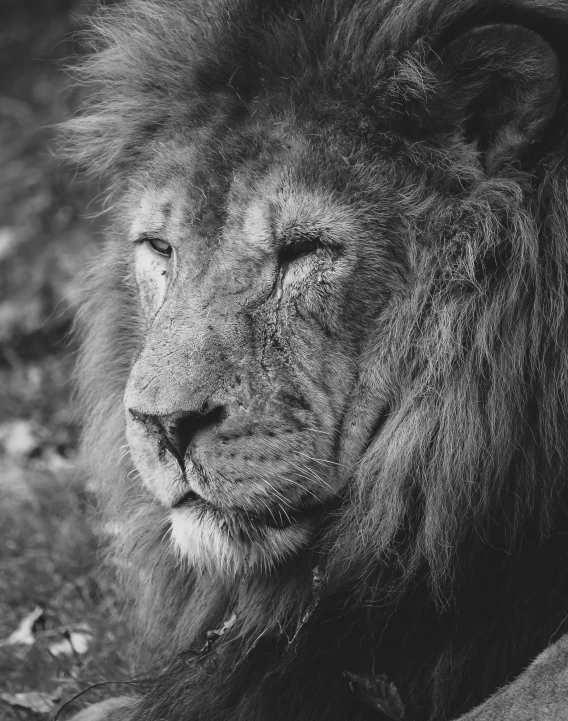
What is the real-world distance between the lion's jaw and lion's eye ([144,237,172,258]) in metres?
0.26

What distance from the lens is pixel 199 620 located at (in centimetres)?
287

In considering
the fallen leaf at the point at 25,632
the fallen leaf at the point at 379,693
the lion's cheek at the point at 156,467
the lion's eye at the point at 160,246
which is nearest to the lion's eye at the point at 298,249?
the lion's eye at the point at 160,246

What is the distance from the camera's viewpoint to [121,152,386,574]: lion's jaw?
240 centimetres

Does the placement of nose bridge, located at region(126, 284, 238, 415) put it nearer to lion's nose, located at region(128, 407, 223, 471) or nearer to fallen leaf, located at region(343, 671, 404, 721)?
lion's nose, located at region(128, 407, 223, 471)

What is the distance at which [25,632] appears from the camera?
3588mm

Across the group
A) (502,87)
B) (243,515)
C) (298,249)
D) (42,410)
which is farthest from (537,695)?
(42,410)

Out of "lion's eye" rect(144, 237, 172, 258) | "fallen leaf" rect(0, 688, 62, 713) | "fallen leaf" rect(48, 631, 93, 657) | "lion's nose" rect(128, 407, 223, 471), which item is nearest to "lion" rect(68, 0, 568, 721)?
"lion's nose" rect(128, 407, 223, 471)

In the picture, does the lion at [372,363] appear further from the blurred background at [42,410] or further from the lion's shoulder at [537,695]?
the blurred background at [42,410]

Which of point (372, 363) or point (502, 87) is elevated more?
point (502, 87)

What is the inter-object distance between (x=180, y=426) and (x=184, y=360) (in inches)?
6.7

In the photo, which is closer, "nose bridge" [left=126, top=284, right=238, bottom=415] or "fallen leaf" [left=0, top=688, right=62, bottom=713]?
"nose bridge" [left=126, top=284, right=238, bottom=415]

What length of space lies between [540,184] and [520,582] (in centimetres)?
96

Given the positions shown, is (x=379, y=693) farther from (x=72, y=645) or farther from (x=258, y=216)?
(x=72, y=645)

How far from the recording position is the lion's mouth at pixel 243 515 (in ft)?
8.09
